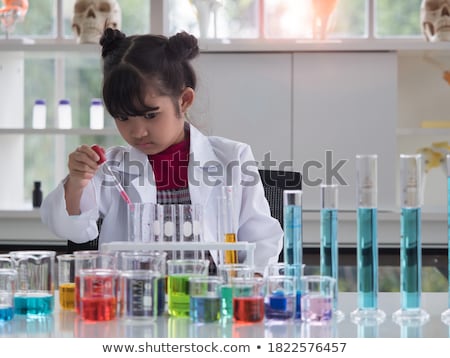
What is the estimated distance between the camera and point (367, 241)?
1303 millimetres

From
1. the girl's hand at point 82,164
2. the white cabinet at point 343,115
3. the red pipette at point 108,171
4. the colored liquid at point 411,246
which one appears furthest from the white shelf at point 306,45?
the colored liquid at point 411,246

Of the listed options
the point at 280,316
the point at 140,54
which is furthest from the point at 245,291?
the point at 140,54

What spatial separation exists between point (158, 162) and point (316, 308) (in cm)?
98

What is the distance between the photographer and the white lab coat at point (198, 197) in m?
1.97

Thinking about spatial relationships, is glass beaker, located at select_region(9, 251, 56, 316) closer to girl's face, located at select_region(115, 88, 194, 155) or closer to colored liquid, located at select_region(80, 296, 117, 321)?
colored liquid, located at select_region(80, 296, 117, 321)

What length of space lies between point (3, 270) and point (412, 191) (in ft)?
2.10

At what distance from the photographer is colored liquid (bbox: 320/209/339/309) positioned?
1.33 m

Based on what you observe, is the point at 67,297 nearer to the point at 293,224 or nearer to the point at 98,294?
the point at 98,294

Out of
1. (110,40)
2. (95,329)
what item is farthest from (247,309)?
(110,40)

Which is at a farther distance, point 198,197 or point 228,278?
point 198,197

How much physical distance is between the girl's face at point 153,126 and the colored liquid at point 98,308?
76 centimetres

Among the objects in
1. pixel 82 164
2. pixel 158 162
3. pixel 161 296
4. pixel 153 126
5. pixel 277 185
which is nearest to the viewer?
pixel 161 296

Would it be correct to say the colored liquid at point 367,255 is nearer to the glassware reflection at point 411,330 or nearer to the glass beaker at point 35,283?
the glassware reflection at point 411,330
